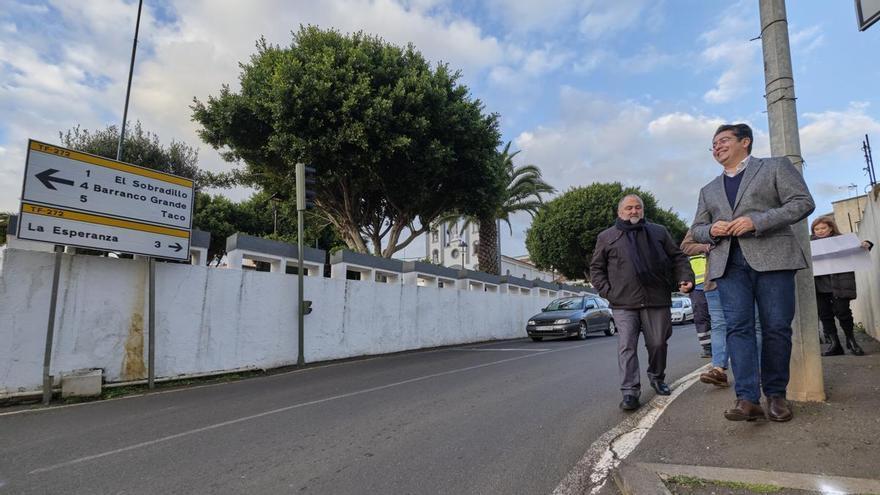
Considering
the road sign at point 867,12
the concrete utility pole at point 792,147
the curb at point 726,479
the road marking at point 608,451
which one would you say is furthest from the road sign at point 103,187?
the road sign at point 867,12

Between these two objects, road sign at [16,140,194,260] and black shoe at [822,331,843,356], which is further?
road sign at [16,140,194,260]

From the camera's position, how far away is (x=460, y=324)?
53.4ft

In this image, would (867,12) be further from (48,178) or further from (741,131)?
(48,178)

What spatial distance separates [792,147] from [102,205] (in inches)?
349

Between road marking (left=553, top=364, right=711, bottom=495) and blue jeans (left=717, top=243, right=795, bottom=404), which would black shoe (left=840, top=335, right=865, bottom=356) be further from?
blue jeans (left=717, top=243, right=795, bottom=404)

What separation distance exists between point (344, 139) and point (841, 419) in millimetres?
12653

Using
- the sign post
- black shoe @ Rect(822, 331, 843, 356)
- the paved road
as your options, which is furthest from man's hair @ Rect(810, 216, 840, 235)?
the sign post

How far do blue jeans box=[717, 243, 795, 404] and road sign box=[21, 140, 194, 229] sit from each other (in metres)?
8.38

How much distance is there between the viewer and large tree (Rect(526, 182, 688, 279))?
119 feet

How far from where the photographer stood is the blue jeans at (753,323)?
10.4ft

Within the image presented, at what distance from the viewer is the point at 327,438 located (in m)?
4.19

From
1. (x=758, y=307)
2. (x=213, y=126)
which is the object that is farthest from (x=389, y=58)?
(x=758, y=307)

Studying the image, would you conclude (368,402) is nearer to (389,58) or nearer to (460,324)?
(460,324)

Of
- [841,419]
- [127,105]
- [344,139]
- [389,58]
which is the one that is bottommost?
[841,419]
